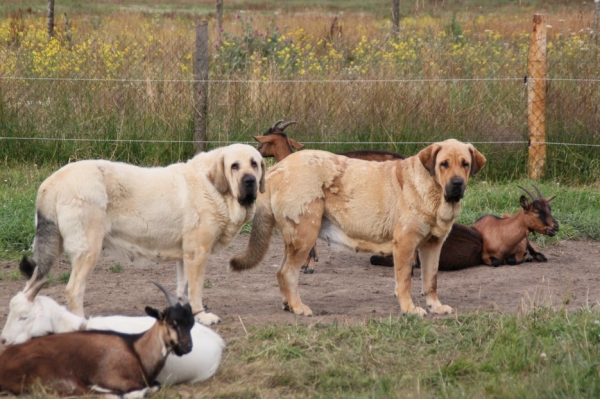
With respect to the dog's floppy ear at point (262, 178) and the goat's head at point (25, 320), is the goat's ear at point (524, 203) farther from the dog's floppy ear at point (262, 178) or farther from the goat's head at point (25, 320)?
the goat's head at point (25, 320)

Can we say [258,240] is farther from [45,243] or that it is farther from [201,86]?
[201,86]

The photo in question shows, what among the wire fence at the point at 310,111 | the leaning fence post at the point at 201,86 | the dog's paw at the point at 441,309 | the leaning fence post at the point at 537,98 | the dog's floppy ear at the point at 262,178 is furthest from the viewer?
the wire fence at the point at 310,111

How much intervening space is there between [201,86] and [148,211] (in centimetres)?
515

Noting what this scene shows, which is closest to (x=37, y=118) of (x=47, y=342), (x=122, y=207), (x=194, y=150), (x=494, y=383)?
(x=194, y=150)

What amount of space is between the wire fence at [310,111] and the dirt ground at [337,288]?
2725mm

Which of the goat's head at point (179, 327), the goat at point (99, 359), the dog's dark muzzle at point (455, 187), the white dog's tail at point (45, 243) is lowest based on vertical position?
the goat at point (99, 359)

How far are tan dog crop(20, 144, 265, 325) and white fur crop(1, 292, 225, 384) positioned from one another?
3.21 ft

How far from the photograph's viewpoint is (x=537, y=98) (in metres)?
12.2

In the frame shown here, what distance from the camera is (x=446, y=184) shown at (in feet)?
23.9

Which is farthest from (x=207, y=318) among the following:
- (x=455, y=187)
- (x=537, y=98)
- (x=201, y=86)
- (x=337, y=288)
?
(x=537, y=98)

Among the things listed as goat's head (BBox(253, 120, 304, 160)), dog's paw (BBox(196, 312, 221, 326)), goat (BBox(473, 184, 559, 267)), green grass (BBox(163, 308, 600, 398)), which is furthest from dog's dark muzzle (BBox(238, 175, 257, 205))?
goat's head (BBox(253, 120, 304, 160))

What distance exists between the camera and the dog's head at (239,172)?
7062 mm

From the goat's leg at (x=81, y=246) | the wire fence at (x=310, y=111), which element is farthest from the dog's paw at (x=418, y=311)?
the wire fence at (x=310, y=111)

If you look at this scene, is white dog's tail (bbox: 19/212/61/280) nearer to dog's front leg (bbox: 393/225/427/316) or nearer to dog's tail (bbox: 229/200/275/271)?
dog's tail (bbox: 229/200/275/271)
